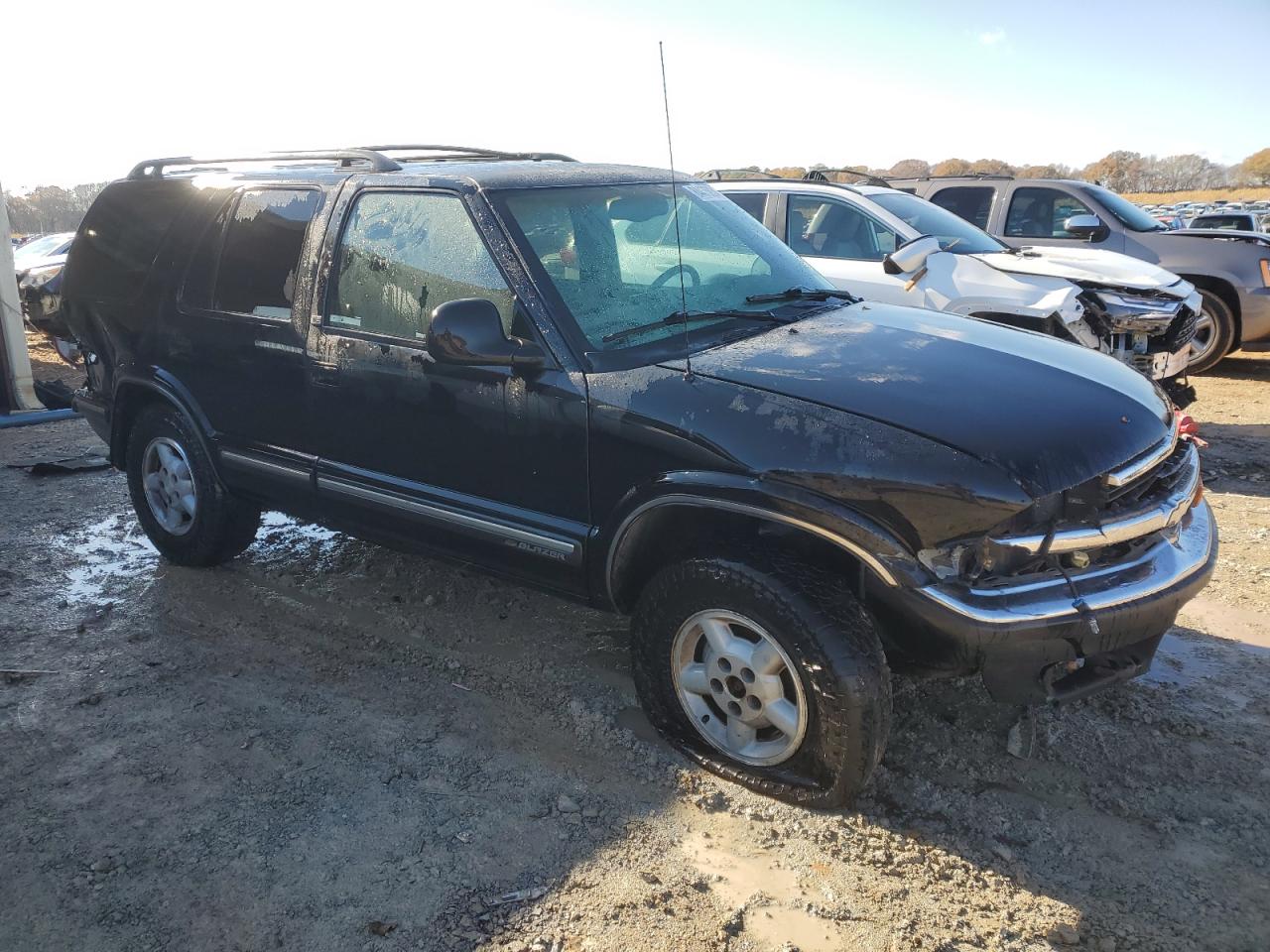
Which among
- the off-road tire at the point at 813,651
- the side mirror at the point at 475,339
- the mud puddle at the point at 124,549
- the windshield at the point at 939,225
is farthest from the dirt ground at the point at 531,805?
the windshield at the point at 939,225

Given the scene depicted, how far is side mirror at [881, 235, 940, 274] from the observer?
655 centimetres

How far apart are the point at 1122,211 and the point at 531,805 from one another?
9273 mm

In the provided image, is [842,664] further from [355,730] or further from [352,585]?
[352,585]

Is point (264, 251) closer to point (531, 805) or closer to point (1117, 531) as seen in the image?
point (531, 805)

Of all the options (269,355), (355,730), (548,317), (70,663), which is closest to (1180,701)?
(548,317)

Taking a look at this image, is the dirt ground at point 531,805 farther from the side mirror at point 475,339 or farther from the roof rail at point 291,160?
the roof rail at point 291,160

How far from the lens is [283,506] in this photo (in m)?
4.53

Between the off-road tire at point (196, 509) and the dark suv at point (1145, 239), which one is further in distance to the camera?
the dark suv at point (1145, 239)

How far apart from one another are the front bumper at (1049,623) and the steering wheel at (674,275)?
155 cm

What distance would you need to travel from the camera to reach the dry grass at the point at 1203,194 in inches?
1829

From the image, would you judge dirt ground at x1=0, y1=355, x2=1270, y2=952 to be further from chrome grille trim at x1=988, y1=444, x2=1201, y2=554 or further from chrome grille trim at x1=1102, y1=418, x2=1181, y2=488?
chrome grille trim at x1=1102, y1=418, x2=1181, y2=488

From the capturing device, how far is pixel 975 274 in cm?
723

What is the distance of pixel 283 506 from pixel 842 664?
2.75 meters

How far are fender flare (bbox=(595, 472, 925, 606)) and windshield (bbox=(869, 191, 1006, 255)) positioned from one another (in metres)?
5.09
